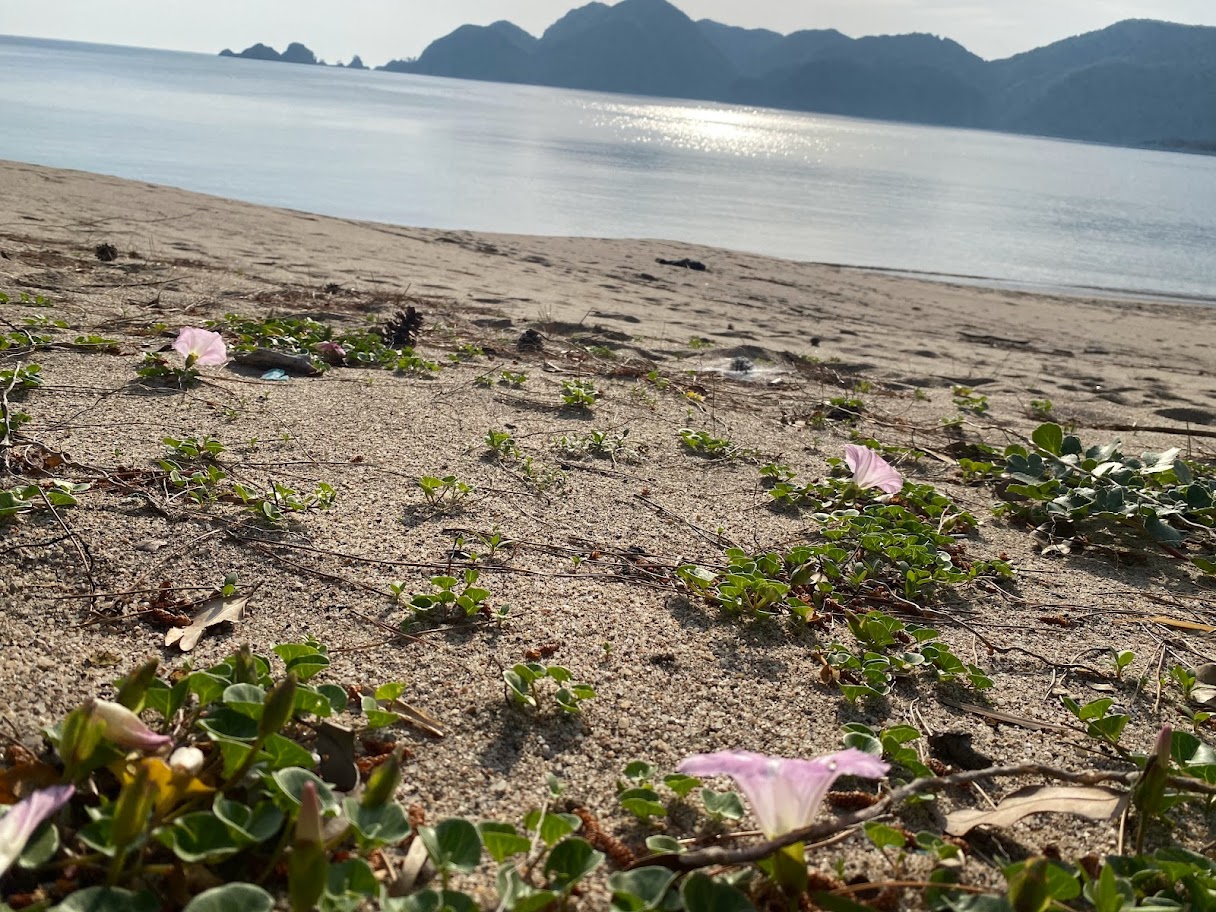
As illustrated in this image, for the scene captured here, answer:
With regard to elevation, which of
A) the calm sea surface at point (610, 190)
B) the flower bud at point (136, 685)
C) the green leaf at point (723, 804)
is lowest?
the green leaf at point (723, 804)

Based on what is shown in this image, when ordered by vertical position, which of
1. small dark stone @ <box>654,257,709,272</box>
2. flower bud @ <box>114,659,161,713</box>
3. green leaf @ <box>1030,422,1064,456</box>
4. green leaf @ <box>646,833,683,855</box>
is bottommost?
green leaf @ <box>646,833,683,855</box>

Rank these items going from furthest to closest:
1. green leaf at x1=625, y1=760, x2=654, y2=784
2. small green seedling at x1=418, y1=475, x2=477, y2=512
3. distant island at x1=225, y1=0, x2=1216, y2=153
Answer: distant island at x1=225, y1=0, x2=1216, y2=153, small green seedling at x1=418, y1=475, x2=477, y2=512, green leaf at x1=625, y1=760, x2=654, y2=784

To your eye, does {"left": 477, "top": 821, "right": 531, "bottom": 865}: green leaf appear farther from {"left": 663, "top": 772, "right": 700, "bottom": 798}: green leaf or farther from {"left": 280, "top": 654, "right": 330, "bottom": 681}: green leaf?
{"left": 280, "top": 654, "right": 330, "bottom": 681}: green leaf

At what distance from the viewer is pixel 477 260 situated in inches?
377

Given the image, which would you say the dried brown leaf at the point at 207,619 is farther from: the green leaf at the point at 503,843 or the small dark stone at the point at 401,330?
the small dark stone at the point at 401,330

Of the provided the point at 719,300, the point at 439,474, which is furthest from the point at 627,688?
the point at 719,300

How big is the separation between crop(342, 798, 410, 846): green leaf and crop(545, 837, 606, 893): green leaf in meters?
0.19

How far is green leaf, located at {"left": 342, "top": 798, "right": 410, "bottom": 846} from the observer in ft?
3.94

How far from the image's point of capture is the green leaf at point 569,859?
1223 mm

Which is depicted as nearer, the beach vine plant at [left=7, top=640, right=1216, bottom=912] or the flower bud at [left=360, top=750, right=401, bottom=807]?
the beach vine plant at [left=7, top=640, right=1216, bottom=912]

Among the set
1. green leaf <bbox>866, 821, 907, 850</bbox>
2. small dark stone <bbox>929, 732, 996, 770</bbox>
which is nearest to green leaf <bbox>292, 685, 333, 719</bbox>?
green leaf <bbox>866, 821, 907, 850</bbox>

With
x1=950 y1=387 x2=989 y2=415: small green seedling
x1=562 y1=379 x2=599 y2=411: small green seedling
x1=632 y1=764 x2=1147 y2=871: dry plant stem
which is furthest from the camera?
x1=950 y1=387 x2=989 y2=415: small green seedling

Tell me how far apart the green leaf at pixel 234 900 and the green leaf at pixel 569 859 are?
0.36 metres

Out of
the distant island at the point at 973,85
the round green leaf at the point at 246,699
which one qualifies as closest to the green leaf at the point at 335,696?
the round green leaf at the point at 246,699
